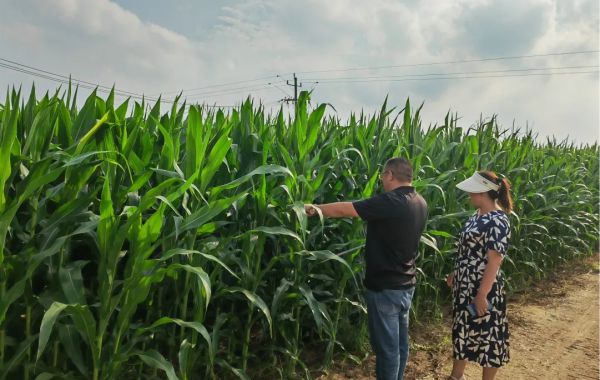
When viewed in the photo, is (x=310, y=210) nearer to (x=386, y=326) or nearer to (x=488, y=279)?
(x=386, y=326)

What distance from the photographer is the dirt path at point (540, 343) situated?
149 inches

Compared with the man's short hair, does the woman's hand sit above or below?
below

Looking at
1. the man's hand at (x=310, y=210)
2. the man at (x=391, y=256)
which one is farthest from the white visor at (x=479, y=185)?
the man's hand at (x=310, y=210)

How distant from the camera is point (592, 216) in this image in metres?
7.78

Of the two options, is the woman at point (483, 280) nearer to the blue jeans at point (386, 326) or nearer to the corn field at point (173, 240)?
the corn field at point (173, 240)

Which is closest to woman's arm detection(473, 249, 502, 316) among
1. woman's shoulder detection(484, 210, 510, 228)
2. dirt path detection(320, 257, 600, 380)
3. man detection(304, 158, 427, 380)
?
woman's shoulder detection(484, 210, 510, 228)

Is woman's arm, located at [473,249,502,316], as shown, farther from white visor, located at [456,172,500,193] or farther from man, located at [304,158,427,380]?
man, located at [304,158,427,380]

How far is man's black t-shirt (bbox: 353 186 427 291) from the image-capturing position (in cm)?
270

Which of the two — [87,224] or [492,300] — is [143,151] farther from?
[492,300]

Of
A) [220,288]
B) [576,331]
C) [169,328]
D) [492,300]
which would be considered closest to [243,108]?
[220,288]

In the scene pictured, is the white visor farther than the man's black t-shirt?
Yes

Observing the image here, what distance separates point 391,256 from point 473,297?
91 centimetres

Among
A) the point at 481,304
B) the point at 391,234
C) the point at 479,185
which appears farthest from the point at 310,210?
the point at 481,304

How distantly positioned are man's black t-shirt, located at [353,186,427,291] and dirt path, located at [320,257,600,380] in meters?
0.99
